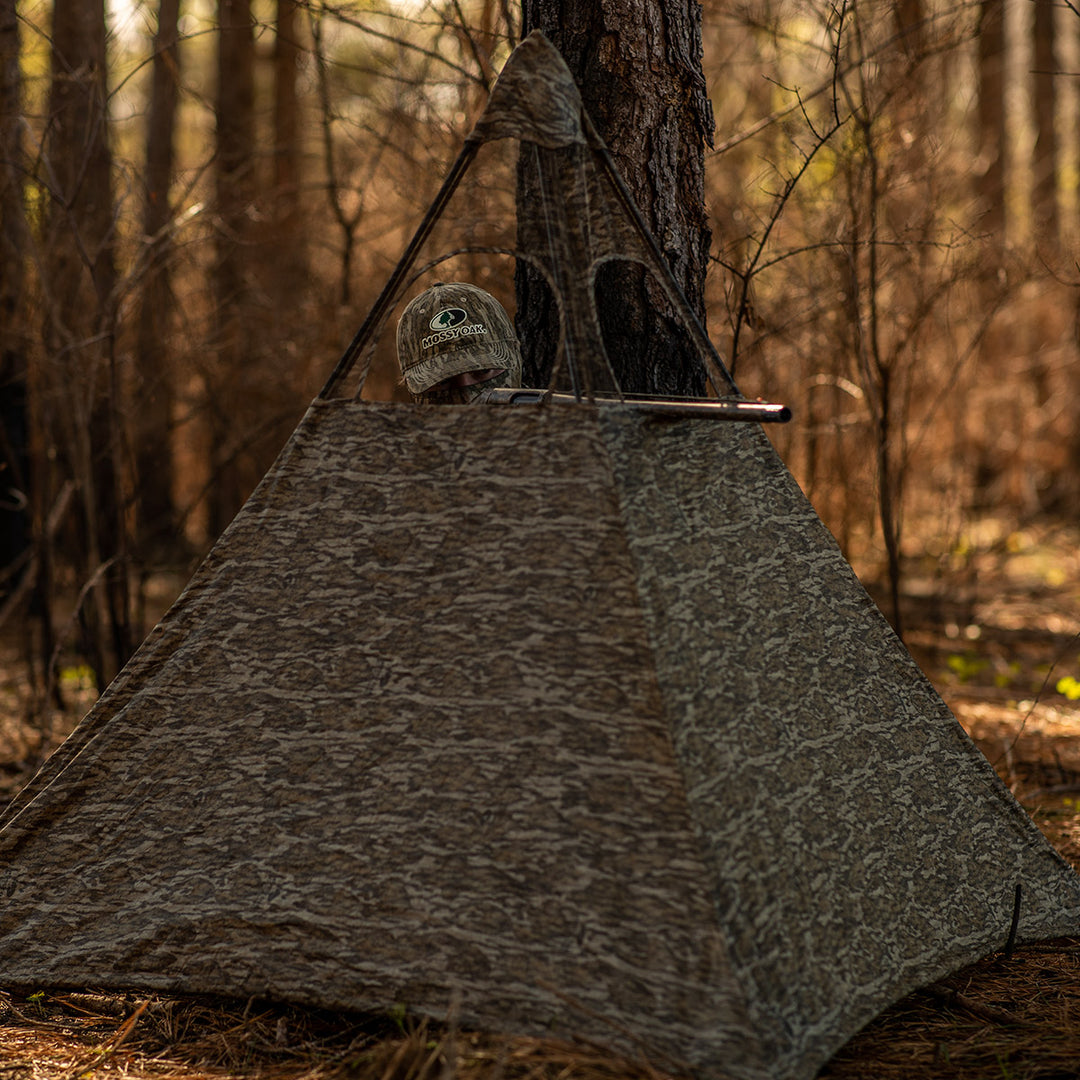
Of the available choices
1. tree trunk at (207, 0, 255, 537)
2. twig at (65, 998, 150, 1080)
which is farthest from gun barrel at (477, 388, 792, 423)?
tree trunk at (207, 0, 255, 537)

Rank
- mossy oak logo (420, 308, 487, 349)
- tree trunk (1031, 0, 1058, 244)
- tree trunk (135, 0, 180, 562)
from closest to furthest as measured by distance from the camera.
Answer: mossy oak logo (420, 308, 487, 349)
tree trunk (135, 0, 180, 562)
tree trunk (1031, 0, 1058, 244)

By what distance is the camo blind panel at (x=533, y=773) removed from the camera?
265 centimetres

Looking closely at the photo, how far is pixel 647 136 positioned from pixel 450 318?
3.03 feet

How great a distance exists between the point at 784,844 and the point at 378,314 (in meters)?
1.86

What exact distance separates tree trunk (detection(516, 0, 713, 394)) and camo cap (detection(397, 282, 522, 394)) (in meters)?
0.37

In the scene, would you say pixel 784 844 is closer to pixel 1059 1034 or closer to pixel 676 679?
pixel 676 679

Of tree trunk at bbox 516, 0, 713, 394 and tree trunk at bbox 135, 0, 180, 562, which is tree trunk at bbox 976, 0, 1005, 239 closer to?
tree trunk at bbox 516, 0, 713, 394

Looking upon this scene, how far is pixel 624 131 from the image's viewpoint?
3678 mm

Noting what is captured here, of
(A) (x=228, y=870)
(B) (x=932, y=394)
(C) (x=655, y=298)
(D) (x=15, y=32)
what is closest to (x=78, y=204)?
(D) (x=15, y=32)

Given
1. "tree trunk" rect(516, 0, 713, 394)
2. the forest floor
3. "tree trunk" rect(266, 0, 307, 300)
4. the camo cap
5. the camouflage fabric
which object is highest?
"tree trunk" rect(266, 0, 307, 300)

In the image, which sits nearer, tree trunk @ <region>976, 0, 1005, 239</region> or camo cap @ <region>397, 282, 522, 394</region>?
camo cap @ <region>397, 282, 522, 394</region>

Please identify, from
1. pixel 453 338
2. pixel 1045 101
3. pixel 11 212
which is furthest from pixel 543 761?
pixel 1045 101

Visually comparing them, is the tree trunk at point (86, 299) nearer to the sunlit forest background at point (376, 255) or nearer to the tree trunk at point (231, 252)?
the sunlit forest background at point (376, 255)

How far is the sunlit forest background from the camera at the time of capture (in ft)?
17.8
